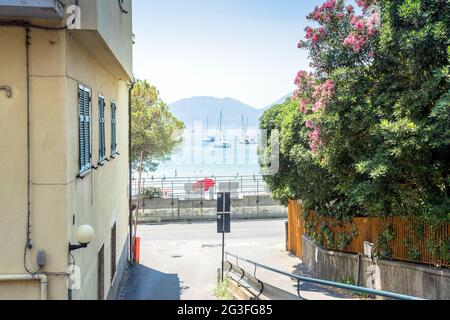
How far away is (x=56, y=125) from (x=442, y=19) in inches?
276

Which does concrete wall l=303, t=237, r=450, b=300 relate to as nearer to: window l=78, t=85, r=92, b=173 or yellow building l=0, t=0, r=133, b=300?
window l=78, t=85, r=92, b=173

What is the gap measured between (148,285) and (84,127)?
8623 mm

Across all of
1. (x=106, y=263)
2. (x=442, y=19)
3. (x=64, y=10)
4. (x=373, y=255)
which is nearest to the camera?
(x=64, y=10)

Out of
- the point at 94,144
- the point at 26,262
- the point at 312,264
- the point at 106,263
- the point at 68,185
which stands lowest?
the point at 312,264

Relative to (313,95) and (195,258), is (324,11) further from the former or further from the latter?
(195,258)

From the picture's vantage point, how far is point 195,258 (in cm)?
1970

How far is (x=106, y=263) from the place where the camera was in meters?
11.1

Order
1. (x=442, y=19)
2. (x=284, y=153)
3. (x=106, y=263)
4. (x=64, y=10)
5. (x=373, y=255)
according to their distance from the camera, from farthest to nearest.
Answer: (x=284, y=153)
(x=373, y=255)
(x=106, y=263)
(x=442, y=19)
(x=64, y=10)

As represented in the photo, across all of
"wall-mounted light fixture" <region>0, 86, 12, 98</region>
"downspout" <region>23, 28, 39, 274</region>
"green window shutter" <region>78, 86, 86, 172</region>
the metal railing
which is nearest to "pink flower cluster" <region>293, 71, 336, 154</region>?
"green window shutter" <region>78, 86, 86, 172</region>

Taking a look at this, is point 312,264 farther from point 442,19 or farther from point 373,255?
point 442,19

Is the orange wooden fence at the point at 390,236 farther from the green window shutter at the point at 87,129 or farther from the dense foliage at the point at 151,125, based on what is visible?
the dense foliage at the point at 151,125

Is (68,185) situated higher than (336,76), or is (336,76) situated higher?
(336,76)

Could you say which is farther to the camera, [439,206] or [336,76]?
[336,76]
